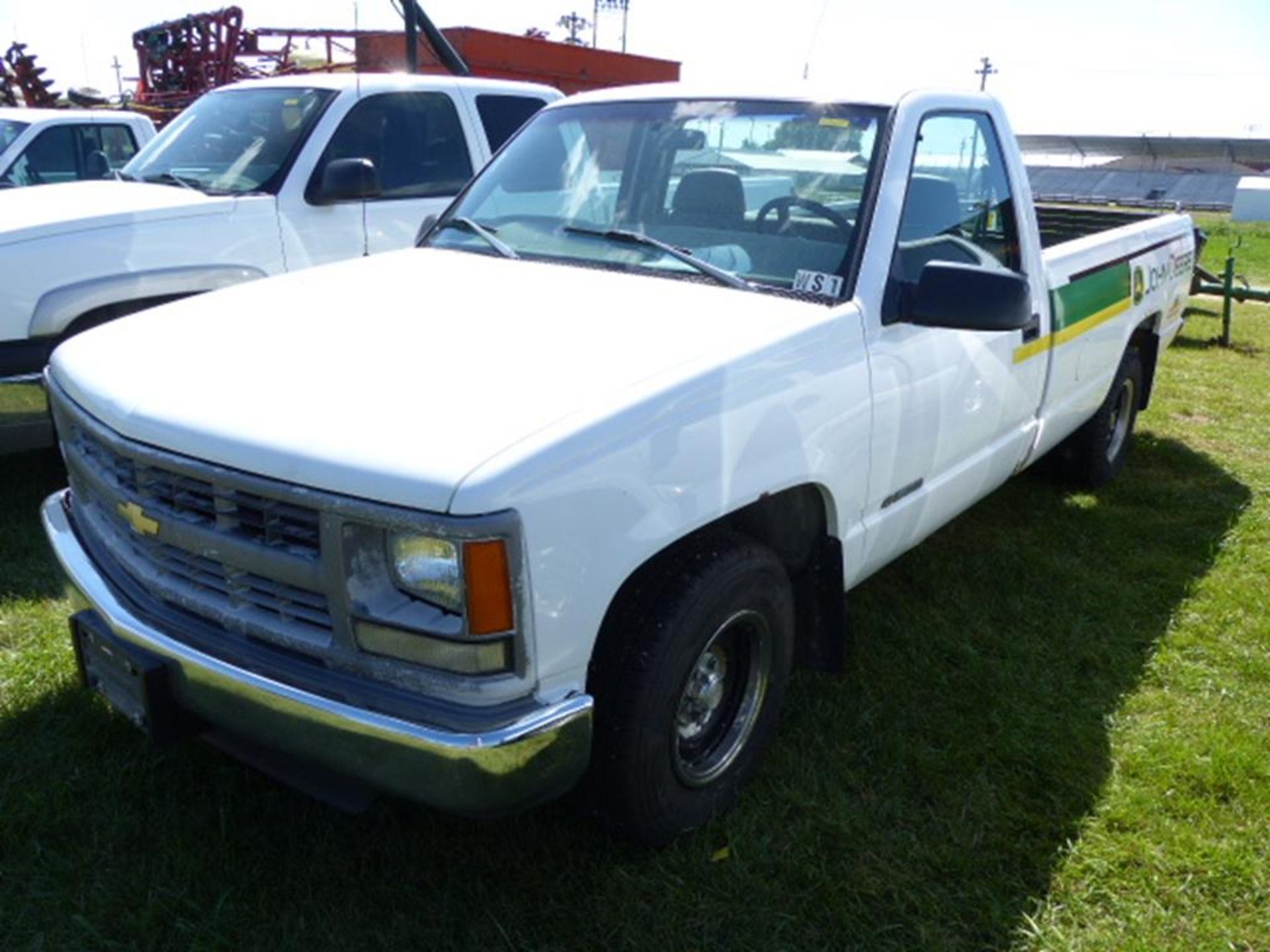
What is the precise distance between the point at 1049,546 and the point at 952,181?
6.44ft

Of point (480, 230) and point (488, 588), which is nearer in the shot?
point (488, 588)

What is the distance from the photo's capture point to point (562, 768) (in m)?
2.16

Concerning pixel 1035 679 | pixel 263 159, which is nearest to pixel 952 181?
pixel 1035 679

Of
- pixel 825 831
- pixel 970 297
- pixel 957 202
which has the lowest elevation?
pixel 825 831

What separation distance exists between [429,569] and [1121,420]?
15.3 ft

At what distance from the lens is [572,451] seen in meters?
2.11

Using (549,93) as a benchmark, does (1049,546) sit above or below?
below

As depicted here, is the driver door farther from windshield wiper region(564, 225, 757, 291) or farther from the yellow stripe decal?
windshield wiper region(564, 225, 757, 291)

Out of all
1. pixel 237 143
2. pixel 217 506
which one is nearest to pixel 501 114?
pixel 237 143

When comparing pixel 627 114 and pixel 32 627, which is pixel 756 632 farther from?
pixel 32 627

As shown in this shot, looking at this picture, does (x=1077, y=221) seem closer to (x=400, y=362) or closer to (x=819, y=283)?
(x=819, y=283)

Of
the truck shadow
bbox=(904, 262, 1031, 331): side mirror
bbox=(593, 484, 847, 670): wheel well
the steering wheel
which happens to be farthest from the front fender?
bbox=(904, 262, 1031, 331): side mirror

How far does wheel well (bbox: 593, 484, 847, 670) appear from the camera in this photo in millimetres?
2900

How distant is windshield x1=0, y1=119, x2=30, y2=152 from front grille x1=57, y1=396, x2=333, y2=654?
312 inches
